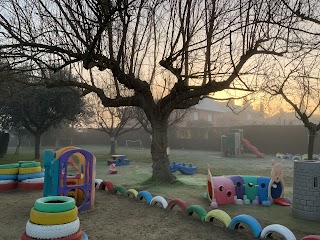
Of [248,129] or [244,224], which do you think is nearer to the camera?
[244,224]

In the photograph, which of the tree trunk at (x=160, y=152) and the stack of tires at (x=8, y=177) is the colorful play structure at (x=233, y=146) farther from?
the stack of tires at (x=8, y=177)

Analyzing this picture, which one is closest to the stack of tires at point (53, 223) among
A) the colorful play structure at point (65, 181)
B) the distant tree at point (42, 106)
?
the colorful play structure at point (65, 181)

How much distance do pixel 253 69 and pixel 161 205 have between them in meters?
4.45

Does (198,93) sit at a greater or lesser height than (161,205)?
greater

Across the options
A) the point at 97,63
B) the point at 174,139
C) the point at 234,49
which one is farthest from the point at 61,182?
the point at 174,139

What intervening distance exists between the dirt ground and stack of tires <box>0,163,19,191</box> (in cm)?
151

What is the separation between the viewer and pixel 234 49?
8.06 metres

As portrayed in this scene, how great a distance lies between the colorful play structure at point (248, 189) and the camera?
699 centimetres

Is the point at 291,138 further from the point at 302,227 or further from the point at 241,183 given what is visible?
the point at 302,227

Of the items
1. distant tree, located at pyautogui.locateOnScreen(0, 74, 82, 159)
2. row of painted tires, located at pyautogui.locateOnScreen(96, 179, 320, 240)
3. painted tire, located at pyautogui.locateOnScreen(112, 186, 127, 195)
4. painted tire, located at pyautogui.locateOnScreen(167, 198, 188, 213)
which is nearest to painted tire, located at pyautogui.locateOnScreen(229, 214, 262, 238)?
row of painted tires, located at pyautogui.locateOnScreen(96, 179, 320, 240)

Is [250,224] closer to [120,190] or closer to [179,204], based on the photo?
[179,204]

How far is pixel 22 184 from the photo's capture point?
8938 millimetres

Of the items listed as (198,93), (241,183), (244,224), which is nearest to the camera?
(244,224)

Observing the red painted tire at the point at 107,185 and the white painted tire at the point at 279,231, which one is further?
the red painted tire at the point at 107,185
